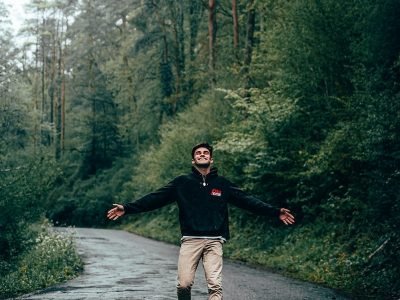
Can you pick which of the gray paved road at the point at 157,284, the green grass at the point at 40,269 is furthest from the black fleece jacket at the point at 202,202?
the green grass at the point at 40,269

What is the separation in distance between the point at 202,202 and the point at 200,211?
0.36 feet

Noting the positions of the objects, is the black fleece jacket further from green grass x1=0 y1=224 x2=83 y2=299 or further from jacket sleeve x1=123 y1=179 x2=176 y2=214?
green grass x1=0 y1=224 x2=83 y2=299

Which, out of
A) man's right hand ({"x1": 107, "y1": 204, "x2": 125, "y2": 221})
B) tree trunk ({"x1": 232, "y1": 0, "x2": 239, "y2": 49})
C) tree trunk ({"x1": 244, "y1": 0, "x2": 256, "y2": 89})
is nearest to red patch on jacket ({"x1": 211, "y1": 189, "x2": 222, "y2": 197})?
man's right hand ({"x1": 107, "y1": 204, "x2": 125, "y2": 221})

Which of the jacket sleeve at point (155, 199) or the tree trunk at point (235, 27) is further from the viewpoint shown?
the tree trunk at point (235, 27)

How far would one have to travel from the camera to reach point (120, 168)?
51938 mm

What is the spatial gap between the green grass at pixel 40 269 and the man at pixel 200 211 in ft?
19.3

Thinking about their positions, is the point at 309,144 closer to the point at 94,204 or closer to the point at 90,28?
the point at 94,204

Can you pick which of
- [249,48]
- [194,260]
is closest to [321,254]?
[194,260]

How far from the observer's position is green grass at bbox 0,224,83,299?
480 inches

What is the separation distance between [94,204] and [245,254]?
109ft

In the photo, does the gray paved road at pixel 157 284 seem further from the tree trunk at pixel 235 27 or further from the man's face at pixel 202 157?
the tree trunk at pixel 235 27

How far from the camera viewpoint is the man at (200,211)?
6602 millimetres

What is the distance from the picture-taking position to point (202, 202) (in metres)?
6.64

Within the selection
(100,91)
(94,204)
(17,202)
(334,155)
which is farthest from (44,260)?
(100,91)
